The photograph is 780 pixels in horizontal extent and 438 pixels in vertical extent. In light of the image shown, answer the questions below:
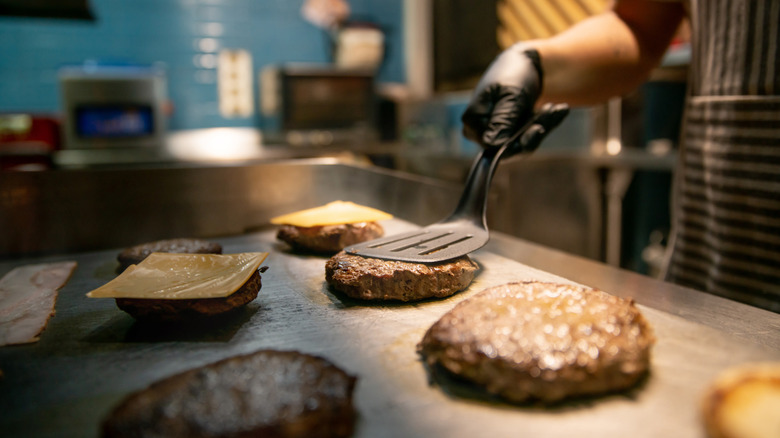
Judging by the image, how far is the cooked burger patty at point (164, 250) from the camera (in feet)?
4.27

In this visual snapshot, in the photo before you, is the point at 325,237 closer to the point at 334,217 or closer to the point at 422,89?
the point at 334,217

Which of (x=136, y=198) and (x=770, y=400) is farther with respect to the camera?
(x=136, y=198)

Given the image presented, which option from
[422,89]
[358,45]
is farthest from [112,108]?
[422,89]

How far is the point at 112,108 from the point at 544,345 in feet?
14.2

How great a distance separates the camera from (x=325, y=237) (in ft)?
4.67

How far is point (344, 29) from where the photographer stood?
5090 millimetres

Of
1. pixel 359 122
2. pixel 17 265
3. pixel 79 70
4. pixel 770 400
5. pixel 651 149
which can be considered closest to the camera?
pixel 770 400

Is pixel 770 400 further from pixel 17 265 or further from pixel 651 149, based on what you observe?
pixel 651 149

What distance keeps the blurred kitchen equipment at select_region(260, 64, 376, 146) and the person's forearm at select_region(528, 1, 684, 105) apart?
3.12 metres

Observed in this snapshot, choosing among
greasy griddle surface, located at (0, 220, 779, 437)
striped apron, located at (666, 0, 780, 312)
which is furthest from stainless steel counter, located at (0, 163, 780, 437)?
striped apron, located at (666, 0, 780, 312)

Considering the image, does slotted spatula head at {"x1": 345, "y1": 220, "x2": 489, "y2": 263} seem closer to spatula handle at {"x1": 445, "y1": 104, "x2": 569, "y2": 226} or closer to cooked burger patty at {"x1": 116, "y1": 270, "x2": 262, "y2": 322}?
spatula handle at {"x1": 445, "y1": 104, "x2": 569, "y2": 226}

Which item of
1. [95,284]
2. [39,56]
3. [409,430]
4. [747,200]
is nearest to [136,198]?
[95,284]

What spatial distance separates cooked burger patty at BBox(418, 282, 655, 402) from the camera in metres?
0.65

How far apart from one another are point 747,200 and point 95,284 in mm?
1683
